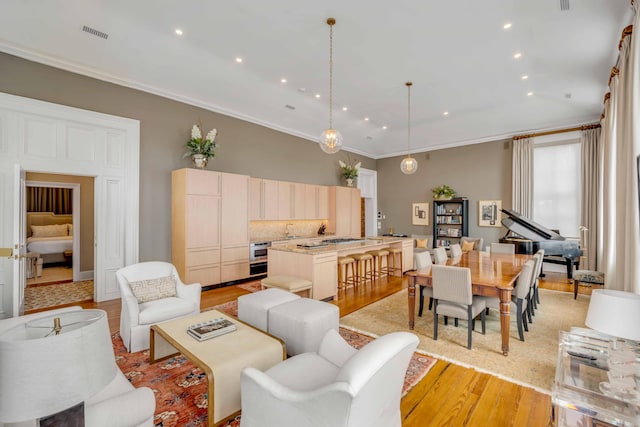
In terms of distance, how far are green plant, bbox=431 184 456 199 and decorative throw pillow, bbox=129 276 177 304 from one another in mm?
8068

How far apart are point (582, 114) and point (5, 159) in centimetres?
1115

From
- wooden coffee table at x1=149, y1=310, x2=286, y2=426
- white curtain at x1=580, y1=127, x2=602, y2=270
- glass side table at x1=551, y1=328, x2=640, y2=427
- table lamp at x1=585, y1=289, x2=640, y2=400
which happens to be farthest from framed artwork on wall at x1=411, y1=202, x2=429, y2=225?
wooden coffee table at x1=149, y1=310, x2=286, y2=426

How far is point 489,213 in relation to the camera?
28.1 feet

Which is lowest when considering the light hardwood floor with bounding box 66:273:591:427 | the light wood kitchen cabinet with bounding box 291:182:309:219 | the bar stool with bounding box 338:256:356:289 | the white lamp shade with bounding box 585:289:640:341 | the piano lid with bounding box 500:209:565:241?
the light hardwood floor with bounding box 66:273:591:427

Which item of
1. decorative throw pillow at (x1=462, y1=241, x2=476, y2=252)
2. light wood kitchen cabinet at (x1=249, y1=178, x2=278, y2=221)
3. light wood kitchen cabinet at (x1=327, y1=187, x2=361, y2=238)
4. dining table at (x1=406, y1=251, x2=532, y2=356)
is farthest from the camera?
light wood kitchen cabinet at (x1=327, y1=187, x2=361, y2=238)

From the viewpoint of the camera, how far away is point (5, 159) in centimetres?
406

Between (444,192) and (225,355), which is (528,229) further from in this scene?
(225,355)

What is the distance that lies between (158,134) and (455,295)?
572 cm

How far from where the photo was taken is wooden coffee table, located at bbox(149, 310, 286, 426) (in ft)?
6.51

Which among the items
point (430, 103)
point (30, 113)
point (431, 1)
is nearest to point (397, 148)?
point (430, 103)

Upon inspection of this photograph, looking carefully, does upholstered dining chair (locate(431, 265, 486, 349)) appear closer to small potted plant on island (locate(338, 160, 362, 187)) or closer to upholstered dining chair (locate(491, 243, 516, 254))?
upholstered dining chair (locate(491, 243, 516, 254))

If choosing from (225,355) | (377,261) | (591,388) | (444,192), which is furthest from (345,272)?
(444,192)

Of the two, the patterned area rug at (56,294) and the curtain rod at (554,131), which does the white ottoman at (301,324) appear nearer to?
the patterned area rug at (56,294)

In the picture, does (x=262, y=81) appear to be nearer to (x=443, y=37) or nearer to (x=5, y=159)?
(x=443, y=37)
